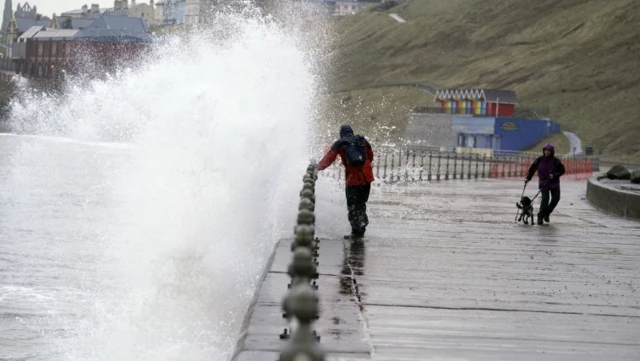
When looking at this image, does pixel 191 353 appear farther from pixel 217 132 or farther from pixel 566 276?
pixel 217 132

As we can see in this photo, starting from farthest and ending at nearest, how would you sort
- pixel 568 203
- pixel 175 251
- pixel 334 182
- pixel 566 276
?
pixel 568 203 → pixel 334 182 → pixel 175 251 → pixel 566 276

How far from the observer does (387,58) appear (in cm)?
16212

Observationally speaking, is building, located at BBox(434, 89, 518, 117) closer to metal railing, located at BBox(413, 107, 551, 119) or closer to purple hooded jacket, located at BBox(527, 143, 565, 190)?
metal railing, located at BBox(413, 107, 551, 119)

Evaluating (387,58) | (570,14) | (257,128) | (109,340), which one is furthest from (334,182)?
(387,58)

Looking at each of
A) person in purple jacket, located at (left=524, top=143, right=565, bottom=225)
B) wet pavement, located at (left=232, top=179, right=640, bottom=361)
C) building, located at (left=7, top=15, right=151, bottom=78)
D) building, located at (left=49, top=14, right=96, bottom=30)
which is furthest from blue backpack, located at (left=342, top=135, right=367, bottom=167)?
building, located at (left=49, top=14, right=96, bottom=30)

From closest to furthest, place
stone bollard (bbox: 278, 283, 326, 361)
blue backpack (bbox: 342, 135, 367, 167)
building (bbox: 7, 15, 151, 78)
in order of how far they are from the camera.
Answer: stone bollard (bbox: 278, 283, 326, 361) → blue backpack (bbox: 342, 135, 367, 167) → building (bbox: 7, 15, 151, 78)

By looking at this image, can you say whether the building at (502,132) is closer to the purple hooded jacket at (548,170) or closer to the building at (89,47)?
the purple hooded jacket at (548,170)

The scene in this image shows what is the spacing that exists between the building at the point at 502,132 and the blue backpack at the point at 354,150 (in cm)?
6367

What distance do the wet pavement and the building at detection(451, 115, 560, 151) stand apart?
59815 mm

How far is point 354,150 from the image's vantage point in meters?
14.7

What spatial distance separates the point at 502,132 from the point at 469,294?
6855 cm

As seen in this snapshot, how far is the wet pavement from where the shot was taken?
8.38 m

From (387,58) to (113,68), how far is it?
135 feet

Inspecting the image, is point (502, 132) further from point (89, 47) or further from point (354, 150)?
point (89, 47)
